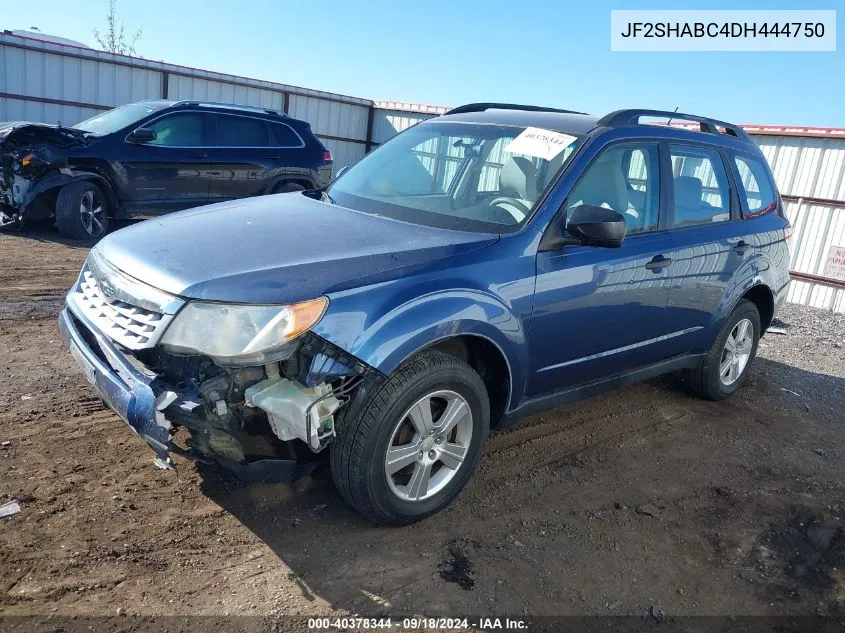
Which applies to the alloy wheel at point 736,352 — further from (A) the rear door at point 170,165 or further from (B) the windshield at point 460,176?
(A) the rear door at point 170,165

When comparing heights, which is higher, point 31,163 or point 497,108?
point 497,108

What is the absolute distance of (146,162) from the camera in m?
9.50

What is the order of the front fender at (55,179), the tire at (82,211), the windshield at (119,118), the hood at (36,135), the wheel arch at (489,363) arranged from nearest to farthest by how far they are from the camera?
the wheel arch at (489,363) → the hood at (36,135) → the front fender at (55,179) → the tire at (82,211) → the windshield at (119,118)

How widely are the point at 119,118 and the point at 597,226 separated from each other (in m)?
8.12

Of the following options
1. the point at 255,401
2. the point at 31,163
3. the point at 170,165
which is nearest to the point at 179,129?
the point at 170,165

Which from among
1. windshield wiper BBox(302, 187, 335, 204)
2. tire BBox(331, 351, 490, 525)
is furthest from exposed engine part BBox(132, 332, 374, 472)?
windshield wiper BBox(302, 187, 335, 204)

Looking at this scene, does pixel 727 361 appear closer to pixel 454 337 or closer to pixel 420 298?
pixel 454 337

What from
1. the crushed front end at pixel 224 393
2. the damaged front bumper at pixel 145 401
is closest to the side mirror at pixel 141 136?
the damaged front bumper at pixel 145 401

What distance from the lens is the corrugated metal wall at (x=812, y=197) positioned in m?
10.5

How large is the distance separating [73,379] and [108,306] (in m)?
1.81

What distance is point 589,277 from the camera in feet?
12.6

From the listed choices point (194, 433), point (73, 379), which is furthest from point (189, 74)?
point (194, 433)

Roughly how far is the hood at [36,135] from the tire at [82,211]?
518mm

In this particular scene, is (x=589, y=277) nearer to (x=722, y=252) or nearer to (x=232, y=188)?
(x=722, y=252)
